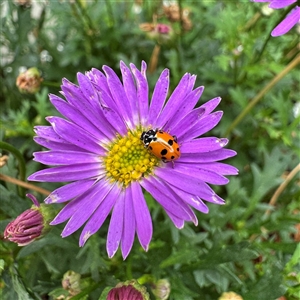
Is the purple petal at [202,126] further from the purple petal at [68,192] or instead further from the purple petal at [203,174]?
the purple petal at [68,192]

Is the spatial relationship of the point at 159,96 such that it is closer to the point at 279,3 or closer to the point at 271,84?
the point at 279,3

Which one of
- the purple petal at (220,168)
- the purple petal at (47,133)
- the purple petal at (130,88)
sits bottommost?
the purple petal at (47,133)

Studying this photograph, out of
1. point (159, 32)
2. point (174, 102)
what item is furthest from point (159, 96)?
point (159, 32)

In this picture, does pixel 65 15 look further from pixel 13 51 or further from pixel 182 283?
pixel 182 283

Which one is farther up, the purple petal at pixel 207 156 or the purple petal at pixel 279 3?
the purple petal at pixel 279 3

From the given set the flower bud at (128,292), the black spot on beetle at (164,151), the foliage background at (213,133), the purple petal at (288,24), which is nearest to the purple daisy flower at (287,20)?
the purple petal at (288,24)

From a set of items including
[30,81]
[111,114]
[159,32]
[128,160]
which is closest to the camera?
[111,114]

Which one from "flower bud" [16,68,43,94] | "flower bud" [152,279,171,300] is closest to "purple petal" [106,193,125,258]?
"flower bud" [152,279,171,300]
